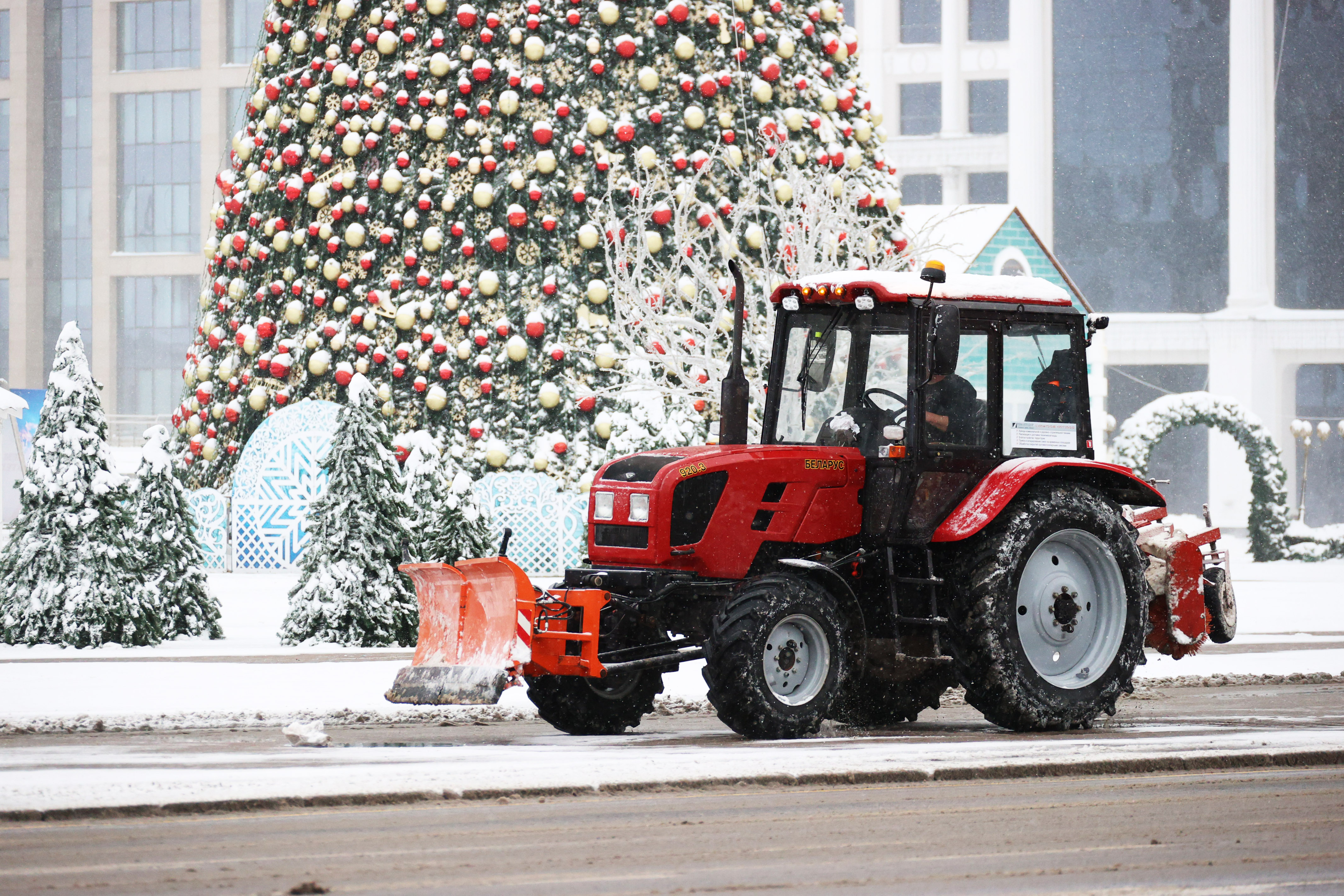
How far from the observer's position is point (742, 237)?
2391 centimetres

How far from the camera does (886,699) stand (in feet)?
38.0

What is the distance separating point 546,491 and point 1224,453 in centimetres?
4065

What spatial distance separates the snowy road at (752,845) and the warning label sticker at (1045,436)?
299cm

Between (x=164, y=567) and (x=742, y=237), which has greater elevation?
(x=742, y=237)

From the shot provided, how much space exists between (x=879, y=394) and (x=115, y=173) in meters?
71.9

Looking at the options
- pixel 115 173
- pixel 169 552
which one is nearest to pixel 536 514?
pixel 169 552

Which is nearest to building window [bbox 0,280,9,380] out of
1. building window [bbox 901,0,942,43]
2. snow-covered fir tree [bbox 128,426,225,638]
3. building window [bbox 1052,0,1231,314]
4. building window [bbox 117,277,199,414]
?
building window [bbox 117,277,199,414]

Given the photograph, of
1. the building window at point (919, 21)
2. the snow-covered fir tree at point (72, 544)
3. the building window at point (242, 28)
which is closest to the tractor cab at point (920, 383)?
the snow-covered fir tree at point (72, 544)

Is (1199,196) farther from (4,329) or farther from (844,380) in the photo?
(844,380)

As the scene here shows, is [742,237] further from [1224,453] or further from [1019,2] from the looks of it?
[1019,2]

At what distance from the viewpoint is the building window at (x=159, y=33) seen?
77812 millimetres

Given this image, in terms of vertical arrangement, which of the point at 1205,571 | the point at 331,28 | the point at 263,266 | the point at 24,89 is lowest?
the point at 1205,571

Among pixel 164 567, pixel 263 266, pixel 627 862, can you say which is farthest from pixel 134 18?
pixel 627 862

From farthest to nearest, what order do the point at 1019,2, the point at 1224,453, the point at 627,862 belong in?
the point at 1019,2 → the point at 1224,453 → the point at 627,862
